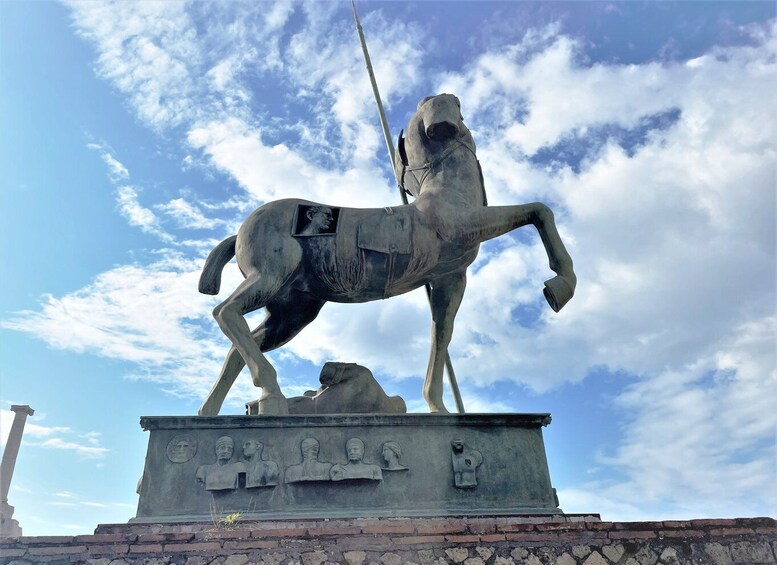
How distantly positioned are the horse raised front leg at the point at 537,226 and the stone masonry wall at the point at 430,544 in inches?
91.5

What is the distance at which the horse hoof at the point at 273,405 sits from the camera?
20.6 ft

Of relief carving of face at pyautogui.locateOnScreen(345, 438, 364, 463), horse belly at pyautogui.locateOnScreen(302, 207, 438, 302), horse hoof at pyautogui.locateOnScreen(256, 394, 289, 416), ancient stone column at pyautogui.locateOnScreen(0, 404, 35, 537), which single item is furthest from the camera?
ancient stone column at pyautogui.locateOnScreen(0, 404, 35, 537)

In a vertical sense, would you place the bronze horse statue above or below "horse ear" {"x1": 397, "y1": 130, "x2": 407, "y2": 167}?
below

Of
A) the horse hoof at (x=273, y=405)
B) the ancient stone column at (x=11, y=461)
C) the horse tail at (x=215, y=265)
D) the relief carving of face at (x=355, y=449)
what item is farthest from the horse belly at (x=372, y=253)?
the ancient stone column at (x=11, y=461)

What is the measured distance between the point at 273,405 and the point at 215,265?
6.41 feet

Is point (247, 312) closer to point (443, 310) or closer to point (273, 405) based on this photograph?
point (273, 405)

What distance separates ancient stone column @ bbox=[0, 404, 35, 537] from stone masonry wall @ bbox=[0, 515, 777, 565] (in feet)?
50.8

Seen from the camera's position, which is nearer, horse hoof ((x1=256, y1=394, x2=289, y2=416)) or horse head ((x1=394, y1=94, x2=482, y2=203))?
horse hoof ((x1=256, y1=394, x2=289, y2=416))

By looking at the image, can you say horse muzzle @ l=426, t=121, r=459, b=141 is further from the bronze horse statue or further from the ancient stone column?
the ancient stone column

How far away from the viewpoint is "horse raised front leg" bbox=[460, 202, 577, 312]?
6.72 meters

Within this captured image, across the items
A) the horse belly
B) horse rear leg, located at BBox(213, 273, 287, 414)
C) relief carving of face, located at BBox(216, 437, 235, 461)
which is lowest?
relief carving of face, located at BBox(216, 437, 235, 461)

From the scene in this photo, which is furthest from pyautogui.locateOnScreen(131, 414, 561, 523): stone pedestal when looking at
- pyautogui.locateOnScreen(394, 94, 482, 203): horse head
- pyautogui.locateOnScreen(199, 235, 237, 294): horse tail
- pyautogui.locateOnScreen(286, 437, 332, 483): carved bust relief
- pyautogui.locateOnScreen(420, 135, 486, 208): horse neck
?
pyautogui.locateOnScreen(394, 94, 482, 203): horse head

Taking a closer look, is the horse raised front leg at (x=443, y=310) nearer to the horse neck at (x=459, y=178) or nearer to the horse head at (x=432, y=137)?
the horse neck at (x=459, y=178)

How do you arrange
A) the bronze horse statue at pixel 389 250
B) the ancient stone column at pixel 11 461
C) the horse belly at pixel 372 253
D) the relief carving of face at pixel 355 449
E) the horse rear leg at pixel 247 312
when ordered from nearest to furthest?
the relief carving of face at pixel 355 449 → the horse rear leg at pixel 247 312 → the bronze horse statue at pixel 389 250 → the horse belly at pixel 372 253 → the ancient stone column at pixel 11 461
